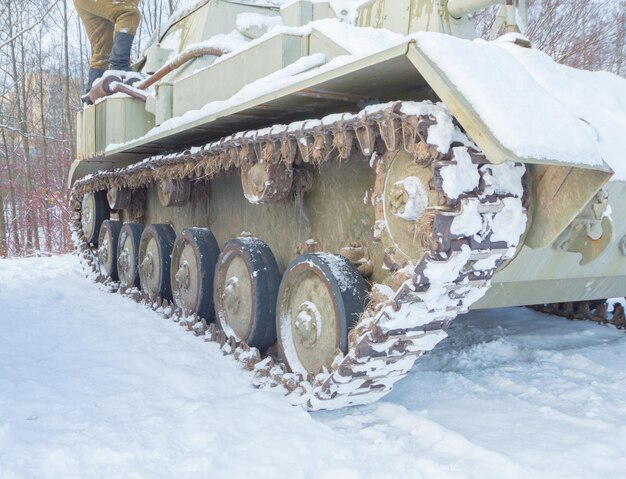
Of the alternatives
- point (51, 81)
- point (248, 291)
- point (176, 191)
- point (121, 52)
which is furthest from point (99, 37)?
point (51, 81)

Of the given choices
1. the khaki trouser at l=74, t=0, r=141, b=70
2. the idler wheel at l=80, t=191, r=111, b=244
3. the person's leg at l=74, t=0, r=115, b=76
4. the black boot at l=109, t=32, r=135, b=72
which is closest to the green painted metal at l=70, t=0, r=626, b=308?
the black boot at l=109, t=32, r=135, b=72

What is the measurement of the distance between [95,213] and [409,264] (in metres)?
5.67

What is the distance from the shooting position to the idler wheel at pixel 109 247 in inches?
287

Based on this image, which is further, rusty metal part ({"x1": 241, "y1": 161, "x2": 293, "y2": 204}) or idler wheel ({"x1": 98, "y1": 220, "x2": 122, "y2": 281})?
→ idler wheel ({"x1": 98, "y1": 220, "x2": 122, "y2": 281})

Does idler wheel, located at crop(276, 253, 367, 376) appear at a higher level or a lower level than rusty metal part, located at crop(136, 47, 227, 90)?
lower

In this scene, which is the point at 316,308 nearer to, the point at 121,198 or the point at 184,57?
the point at 184,57

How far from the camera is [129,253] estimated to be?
6.78 m

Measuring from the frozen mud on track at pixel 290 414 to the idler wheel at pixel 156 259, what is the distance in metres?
0.78

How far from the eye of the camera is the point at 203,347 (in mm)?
4664

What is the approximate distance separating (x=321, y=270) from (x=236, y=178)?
1.85 meters

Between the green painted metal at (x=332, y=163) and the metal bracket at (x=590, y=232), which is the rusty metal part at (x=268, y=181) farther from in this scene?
the metal bracket at (x=590, y=232)

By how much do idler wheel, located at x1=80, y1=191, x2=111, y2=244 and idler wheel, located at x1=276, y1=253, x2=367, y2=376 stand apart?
4539 mm

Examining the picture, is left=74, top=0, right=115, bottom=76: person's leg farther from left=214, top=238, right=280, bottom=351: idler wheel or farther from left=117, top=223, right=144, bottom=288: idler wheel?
left=214, top=238, right=280, bottom=351: idler wheel

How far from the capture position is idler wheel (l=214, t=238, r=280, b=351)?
13.8 feet
